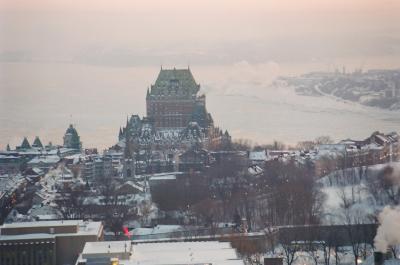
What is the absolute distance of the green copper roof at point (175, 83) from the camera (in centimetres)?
2720

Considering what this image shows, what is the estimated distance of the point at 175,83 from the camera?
2727 centimetres

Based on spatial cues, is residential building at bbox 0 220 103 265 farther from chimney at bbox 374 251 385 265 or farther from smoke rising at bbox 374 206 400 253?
chimney at bbox 374 251 385 265

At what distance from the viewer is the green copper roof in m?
27.2

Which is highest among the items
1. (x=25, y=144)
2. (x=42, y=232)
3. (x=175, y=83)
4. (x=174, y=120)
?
(x=175, y=83)

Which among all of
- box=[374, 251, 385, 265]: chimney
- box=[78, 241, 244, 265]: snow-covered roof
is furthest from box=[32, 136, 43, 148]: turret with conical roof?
box=[374, 251, 385, 265]: chimney

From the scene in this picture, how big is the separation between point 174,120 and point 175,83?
4.01 ft

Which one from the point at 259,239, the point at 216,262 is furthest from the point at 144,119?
the point at 216,262

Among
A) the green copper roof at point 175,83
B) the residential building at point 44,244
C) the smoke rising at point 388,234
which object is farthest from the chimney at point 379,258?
the green copper roof at point 175,83

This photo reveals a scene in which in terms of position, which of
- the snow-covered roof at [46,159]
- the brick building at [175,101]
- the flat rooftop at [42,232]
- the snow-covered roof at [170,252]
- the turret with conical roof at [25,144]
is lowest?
the snow-covered roof at [170,252]

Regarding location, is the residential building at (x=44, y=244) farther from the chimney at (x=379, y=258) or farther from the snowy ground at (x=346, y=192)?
the chimney at (x=379, y=258)

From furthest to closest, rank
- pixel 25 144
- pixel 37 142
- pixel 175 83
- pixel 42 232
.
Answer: pixel 175 83, pixel 37 142, pixel 25 144, pixel 42 232

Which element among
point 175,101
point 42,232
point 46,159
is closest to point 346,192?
point 42,232

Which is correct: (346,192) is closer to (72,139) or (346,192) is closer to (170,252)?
(170,252)

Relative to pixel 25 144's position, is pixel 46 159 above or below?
below
